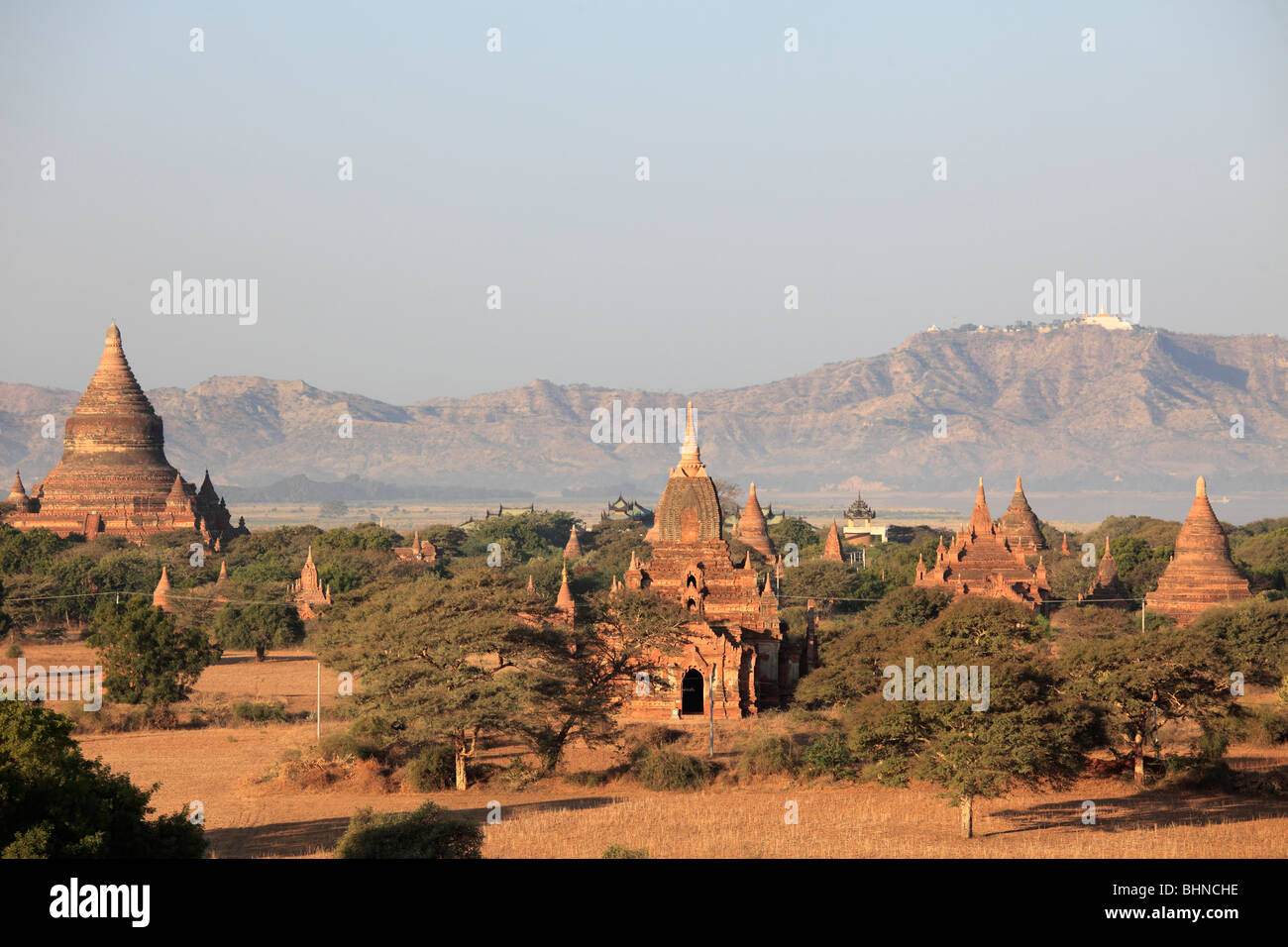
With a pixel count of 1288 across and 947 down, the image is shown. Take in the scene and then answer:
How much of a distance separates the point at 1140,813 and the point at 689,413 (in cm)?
2933

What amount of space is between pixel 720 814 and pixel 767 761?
570 centimetres

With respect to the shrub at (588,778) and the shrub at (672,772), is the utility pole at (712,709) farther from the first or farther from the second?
the shrub at (588,778)

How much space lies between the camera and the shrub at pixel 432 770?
148 ft

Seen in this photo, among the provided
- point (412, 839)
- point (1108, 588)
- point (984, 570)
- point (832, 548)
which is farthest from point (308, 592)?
point (412, 839)

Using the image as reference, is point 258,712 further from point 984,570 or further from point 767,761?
point 984,570

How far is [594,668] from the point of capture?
51750 mm

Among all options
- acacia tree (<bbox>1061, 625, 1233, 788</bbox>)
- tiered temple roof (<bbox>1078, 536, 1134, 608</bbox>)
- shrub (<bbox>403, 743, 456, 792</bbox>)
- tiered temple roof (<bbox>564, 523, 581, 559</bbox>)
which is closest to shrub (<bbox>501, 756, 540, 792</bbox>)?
shrub (<bbox>403, 743, 456, 792</bbox>)

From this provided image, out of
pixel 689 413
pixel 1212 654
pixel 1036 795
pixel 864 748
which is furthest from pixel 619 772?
pixel 689 413

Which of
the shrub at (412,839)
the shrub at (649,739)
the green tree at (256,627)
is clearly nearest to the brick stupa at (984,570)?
the green tree at (256,627)

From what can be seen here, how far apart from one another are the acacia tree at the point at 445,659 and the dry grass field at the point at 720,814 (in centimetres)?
178

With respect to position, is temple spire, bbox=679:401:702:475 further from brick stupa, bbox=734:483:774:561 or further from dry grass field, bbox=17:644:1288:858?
brick stupa, bbox=734:483:774:561

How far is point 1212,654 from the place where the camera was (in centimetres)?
4859

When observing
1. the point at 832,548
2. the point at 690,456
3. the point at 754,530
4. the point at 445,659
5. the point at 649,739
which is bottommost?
the point at 649,739
